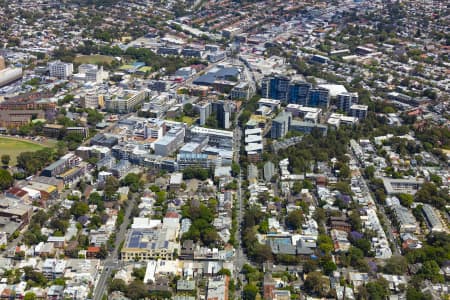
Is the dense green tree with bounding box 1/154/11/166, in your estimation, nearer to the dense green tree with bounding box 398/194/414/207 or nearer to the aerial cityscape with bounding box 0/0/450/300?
the aerial cityscape with bounding box 0/0/450/300

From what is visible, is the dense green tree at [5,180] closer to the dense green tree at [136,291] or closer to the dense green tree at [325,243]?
the dense green tree at [136,291]

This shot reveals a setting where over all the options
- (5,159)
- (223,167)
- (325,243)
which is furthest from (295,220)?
(5,159)

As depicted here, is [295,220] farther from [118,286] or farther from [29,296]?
[29,296]

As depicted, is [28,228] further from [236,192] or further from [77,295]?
[236,192]

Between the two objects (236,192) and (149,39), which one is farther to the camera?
(149,39)

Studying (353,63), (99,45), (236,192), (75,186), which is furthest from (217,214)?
(99,45)

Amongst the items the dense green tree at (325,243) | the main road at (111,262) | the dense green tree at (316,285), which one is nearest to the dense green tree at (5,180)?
the main road at (111,262)
